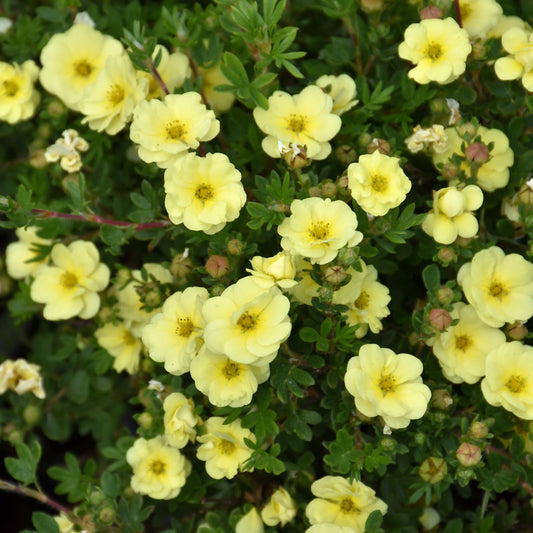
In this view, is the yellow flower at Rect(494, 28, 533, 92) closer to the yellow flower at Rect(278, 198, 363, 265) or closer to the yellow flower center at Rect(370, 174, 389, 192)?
the yellow flower center at Rect(370, 174, 389, 192)

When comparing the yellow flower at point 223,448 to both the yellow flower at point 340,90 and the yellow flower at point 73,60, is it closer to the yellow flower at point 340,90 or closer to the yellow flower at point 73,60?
the yellow flower at point 340,90

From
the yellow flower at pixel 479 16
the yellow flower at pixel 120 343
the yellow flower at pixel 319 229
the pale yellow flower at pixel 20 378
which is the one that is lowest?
the pale yellow flower at pixel 20 378

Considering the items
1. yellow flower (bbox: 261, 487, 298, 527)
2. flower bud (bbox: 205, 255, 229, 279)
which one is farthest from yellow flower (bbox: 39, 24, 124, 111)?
yellow flower (bbox: 261, 487, 298, 527)

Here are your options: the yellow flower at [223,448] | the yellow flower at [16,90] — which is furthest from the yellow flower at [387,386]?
the yellow flower at [16,90]

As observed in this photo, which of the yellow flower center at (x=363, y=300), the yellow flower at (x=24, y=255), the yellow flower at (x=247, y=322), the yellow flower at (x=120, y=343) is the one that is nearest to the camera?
the yellow flower at (x=247, y=322)

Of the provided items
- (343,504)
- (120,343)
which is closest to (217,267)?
(120,343)

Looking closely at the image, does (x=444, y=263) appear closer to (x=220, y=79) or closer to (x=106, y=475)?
(x=220, y=79)
